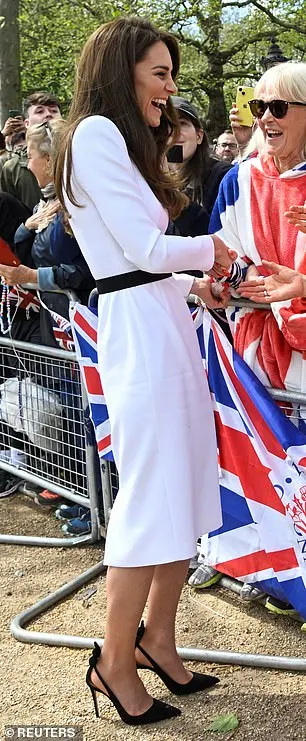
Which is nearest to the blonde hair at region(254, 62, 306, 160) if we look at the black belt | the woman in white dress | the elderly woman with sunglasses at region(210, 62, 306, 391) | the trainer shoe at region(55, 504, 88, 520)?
the elderly woman with sunglasses at region(210, 62, 306, 391)

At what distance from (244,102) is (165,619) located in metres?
2.85

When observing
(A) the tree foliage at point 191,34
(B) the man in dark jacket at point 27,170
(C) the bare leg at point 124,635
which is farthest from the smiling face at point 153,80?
(A) the tree foliage at point 191,34

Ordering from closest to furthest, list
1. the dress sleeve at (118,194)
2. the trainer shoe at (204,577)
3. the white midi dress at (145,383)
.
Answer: the dress sleeve at (118,194) → the white midi dress at (145,383) → the trainer shoe at (204,577)

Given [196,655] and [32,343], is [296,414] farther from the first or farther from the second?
[32,343]

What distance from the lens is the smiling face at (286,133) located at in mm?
3137

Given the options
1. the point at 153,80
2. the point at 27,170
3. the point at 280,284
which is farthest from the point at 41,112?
the point at 280,284

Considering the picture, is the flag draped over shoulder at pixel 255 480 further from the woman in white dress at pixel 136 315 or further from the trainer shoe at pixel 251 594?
the woman in white dress at pixel 136 315

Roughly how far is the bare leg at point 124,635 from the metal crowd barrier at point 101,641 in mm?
453

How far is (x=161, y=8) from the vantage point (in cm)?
1834

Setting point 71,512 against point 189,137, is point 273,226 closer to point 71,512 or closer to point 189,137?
point 189,137

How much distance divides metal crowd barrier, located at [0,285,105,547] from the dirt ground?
299 mm

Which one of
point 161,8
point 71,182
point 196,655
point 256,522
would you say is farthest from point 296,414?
point 161,8

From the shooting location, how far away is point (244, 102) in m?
4.53

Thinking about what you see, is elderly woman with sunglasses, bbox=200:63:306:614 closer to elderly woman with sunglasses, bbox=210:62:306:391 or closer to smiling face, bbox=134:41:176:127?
elderly woman with sunglasses, bbox=210:62:306:391
